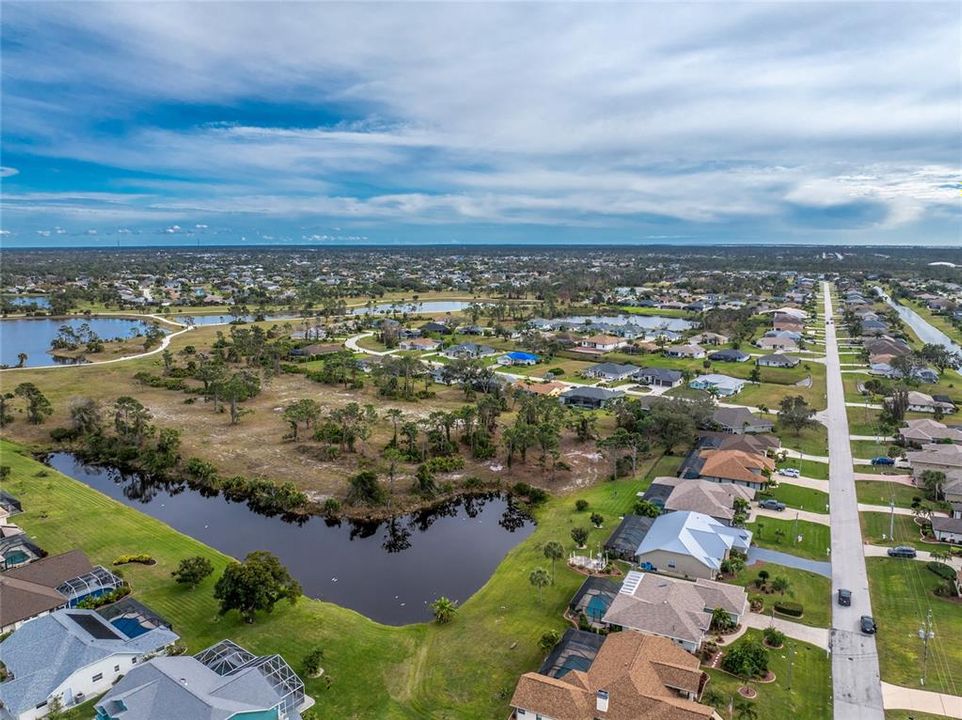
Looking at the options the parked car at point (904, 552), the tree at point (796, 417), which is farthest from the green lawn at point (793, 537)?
the tree at point (796, 417)

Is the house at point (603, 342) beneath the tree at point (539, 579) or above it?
above

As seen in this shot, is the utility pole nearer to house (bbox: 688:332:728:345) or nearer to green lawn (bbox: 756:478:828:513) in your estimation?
green lawn (bbox: 756:478:828:513)

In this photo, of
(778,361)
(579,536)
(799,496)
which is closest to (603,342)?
(778,361)

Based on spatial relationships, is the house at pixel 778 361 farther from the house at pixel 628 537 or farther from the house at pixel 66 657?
the house at pixel 66 657

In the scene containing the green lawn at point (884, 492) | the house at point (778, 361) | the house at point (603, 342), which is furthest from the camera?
the house at point (603, 342)

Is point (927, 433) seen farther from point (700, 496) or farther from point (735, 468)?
point (700, 496)

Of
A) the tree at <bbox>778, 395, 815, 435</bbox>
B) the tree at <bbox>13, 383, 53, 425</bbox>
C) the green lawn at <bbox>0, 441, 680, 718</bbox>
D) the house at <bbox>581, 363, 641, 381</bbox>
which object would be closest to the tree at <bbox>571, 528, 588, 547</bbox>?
the green lawn at <bbox>0, 441, 680, 718</bbox>
